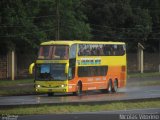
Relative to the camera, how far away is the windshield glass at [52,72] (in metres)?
A: 35.0

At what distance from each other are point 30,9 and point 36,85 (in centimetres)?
2249

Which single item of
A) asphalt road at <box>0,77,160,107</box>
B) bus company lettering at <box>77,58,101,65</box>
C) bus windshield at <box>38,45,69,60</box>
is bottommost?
asphalt road at <box>0,77,160,107</box>

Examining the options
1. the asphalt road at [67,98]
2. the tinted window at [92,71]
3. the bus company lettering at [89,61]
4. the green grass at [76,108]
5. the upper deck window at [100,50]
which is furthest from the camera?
the upper deck window at [100,50]

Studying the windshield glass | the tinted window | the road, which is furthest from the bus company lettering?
the road

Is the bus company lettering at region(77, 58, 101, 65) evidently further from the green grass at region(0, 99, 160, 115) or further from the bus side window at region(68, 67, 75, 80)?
the green grass at region(0, 99, 160, 115)

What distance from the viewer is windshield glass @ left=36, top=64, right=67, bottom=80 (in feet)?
115

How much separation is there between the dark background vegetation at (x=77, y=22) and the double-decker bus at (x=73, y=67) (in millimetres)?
15914

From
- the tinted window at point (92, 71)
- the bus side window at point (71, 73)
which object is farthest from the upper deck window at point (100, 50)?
the bus side window at point (71, 73)

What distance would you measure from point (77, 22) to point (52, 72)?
80.4 feet

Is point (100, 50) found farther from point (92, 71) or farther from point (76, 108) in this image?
point (76, 108)

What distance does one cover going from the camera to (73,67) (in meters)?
35.7

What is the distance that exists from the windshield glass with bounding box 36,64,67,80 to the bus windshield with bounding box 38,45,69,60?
1.61ft

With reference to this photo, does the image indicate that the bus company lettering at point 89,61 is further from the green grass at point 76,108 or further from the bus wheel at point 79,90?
the green grass at point 76,108

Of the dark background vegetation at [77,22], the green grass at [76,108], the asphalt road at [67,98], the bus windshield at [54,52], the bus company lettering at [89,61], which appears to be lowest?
the asphalt road at [67,98]
